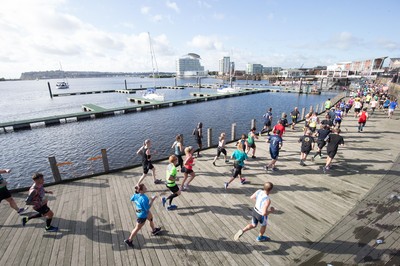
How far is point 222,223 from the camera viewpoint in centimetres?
587

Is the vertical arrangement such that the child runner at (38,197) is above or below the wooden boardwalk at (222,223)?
above

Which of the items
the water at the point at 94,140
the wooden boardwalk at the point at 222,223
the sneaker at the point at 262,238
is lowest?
the water at the point at 94,140

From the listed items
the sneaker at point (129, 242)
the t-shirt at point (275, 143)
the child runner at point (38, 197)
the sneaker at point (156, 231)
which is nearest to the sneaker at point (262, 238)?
the sneaker at point (156, 231)

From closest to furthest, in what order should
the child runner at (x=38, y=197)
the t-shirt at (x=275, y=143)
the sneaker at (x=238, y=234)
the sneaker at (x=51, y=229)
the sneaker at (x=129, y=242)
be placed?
the sneaker at (x=129, y=242), the child runner at (x=38, y=197), the sneaker at (x=238, y=234), the sneaker at (x=51, y=229), the t-shirt at (x=275, y=143)

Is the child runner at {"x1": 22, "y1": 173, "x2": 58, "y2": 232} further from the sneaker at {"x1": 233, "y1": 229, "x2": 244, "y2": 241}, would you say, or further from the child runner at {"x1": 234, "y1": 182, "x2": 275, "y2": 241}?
the child runner at {"x1": 234, "y1": 182, "x2": 275, "y2": 241}

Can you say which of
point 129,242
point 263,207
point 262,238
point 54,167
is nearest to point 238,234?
point 262,238

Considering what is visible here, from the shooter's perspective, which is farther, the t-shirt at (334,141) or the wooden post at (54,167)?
the t-shirt at (334,141)

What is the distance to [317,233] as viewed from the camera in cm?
539

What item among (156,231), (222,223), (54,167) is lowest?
(222,223)

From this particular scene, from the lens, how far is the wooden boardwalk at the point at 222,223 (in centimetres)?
473

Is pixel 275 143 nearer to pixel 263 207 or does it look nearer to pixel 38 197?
pixel 263 207

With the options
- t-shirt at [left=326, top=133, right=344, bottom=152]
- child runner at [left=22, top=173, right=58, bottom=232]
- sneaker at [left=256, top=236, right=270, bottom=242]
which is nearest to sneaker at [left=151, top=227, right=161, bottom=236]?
sneaker at [left=256, top=236, right=270, bottom=242]

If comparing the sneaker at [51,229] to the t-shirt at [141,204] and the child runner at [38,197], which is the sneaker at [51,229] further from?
the t-shirt at [141,204]

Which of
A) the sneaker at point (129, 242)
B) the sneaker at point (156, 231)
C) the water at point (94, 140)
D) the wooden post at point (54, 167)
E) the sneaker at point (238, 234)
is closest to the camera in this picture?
the sneaker at point (129, 242)
